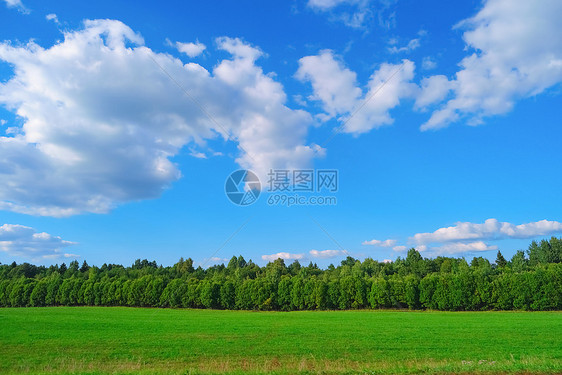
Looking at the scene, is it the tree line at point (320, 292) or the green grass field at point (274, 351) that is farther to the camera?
the tree line at point (320, 292)

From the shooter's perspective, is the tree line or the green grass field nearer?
the green grass field

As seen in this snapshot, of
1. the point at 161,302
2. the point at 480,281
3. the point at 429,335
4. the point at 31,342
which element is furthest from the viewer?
the point at 161,302

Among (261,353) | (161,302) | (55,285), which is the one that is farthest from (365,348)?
(55,285)

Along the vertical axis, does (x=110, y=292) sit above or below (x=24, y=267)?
below

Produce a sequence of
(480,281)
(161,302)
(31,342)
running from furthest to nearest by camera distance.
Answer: (161,302) → (480,281) → (31,342)

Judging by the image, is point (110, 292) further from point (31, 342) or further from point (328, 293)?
point (31, 342)

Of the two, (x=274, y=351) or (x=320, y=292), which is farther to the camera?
(x=320, y=292)

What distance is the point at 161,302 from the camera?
7888cm

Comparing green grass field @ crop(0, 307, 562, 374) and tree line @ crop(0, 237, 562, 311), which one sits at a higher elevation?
tree line @ crop(0, 237, 562, 311)

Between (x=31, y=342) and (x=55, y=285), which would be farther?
(x=55, y=285)

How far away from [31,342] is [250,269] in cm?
10748

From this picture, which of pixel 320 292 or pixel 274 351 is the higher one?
pixel 320 292

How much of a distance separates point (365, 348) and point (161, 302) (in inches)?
2683

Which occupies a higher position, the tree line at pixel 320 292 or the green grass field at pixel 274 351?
the tree line at pixel 320 292
